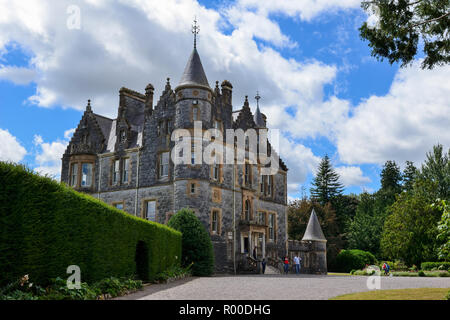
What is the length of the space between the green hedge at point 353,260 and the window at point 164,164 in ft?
84.3

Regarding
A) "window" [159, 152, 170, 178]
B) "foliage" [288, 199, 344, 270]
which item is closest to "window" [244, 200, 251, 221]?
"window" [159, 152, 170, 178]

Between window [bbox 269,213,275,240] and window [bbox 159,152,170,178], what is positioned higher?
window [bbox 159,152,170,178]

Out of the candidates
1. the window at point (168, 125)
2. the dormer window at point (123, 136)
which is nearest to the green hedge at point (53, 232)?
the window at point (168, 125)

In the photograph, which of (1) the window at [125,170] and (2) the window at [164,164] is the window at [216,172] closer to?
(2) the window at [164,164]

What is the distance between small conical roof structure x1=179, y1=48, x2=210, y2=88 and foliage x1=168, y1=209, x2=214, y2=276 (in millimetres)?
10629

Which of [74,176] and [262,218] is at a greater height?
[74,176]

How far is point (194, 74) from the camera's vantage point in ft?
108

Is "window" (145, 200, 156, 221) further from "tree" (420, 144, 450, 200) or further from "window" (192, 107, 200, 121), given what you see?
"tree" (420, 144, 450, 200)

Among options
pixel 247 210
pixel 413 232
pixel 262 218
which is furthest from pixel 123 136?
pixel 413 232

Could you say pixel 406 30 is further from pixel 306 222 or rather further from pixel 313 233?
pixel 306 222

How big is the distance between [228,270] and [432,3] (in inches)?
909

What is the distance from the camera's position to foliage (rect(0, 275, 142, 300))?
34.2 feet

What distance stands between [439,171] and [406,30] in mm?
41846

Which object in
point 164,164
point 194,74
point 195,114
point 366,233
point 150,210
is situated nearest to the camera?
point 195,114
